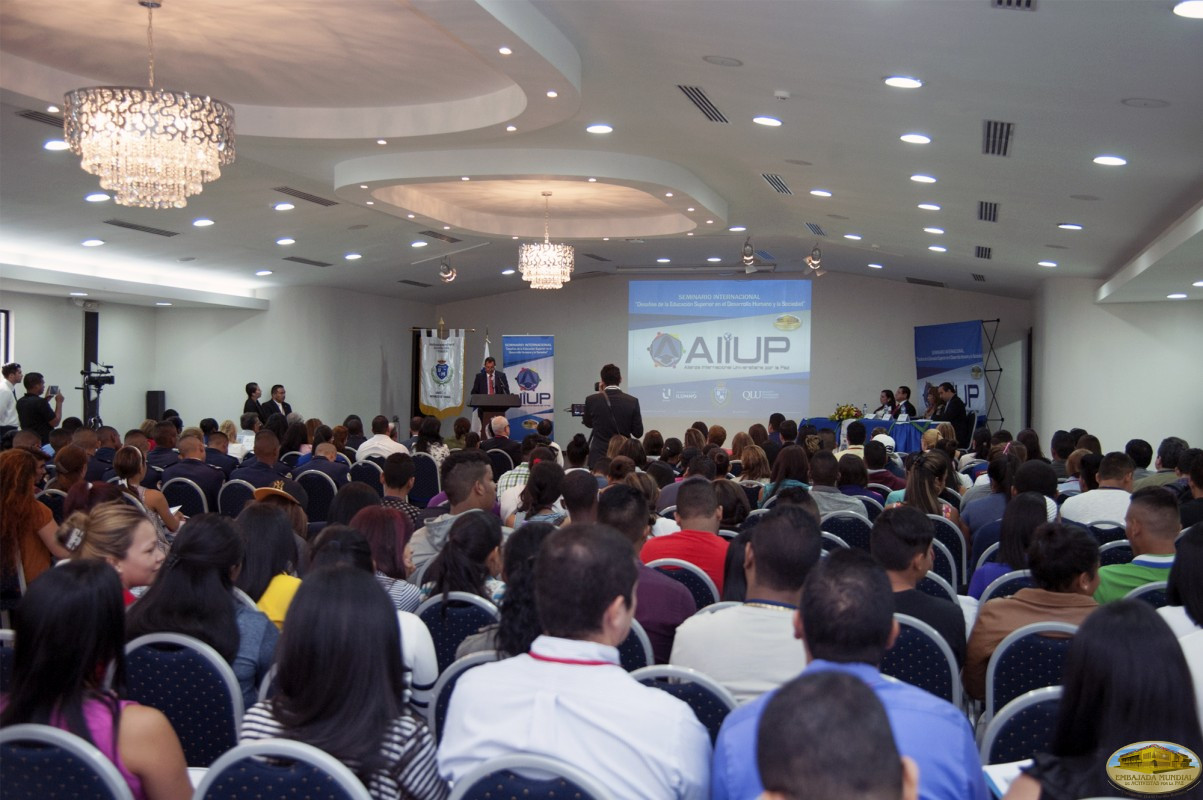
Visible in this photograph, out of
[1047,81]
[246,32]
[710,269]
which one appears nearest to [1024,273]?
[710,269]

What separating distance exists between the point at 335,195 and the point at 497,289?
32.7ft

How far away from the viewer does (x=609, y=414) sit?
1012 cm

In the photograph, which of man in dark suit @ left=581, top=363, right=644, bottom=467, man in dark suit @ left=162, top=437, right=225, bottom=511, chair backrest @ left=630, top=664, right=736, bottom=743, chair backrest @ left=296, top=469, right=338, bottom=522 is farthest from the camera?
man in dark suit @ left=581, top=363, right=644, bottom=467

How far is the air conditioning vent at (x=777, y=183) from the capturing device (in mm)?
10531

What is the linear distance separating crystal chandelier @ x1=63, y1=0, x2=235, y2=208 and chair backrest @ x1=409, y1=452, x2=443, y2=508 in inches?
123

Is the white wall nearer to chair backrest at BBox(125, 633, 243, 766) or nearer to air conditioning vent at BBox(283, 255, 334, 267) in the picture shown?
air conditioning vent at BBox(283, 255, 334, 267)

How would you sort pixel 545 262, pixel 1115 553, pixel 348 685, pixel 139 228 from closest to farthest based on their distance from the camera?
pixel 348 685 → pixel 1115 553 → pixel 139 228 → pixel 545 262

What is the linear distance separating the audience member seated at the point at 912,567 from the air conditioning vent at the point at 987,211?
22.5ft

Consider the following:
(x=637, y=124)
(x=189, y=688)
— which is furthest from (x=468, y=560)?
(x=637, y=124)

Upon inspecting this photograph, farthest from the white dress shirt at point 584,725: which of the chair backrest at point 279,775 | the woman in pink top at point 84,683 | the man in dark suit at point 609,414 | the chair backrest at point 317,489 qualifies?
the man in dark suit at point 609,414

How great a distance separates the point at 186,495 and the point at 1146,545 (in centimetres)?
565

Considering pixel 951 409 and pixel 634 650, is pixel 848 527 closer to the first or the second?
pixel 634 650

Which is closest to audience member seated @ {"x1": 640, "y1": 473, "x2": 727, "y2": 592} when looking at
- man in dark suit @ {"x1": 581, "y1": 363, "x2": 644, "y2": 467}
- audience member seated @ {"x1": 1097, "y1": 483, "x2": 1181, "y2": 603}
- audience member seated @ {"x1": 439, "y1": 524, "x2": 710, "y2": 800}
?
audience member seated @ {"x1": 1097, "y1": 483, "x2": 1181, "y2": 603}

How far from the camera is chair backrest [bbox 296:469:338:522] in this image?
25.1 ft
